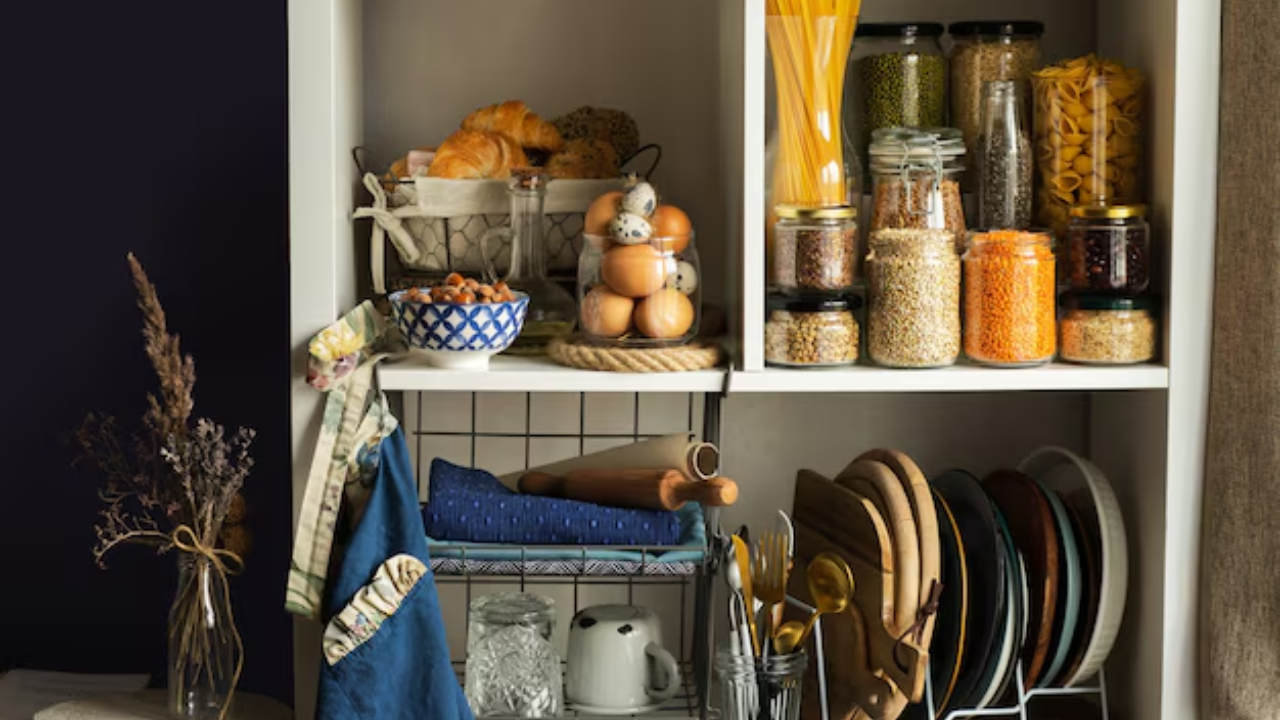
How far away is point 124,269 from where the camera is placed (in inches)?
75.0

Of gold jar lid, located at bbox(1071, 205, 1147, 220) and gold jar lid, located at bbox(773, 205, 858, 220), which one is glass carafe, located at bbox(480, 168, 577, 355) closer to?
gold jar lid, located at bbox(773, 205, 858, 220)

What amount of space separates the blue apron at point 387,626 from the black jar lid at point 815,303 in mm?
399

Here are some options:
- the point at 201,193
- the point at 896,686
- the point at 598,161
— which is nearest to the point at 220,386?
the point at 201,193

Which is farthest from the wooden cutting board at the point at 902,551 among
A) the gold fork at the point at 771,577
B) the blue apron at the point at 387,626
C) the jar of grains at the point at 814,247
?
the blue apron at the point at 387,626

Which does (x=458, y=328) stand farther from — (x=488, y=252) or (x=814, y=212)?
(x=814, y=212)

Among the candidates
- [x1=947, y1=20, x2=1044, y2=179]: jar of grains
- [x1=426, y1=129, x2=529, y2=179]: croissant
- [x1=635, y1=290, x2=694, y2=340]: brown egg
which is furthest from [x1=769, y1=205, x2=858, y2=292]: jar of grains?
[x1=426, y1=129, x2=529, y2=179]: croissant

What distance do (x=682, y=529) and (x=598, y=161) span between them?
0.40 metres

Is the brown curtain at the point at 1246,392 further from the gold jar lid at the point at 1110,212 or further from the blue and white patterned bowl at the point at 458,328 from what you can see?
the blue and white patterned bowl at the point at 458,328

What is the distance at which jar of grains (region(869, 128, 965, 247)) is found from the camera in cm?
165

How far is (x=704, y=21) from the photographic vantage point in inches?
74.5

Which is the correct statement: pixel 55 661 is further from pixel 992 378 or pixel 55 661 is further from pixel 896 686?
pixel 992 378

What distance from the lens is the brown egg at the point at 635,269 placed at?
1.60 metres

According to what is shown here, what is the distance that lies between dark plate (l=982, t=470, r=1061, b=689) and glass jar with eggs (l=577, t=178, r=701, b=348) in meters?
0.41

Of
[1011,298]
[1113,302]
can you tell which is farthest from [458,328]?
[1113,302]
